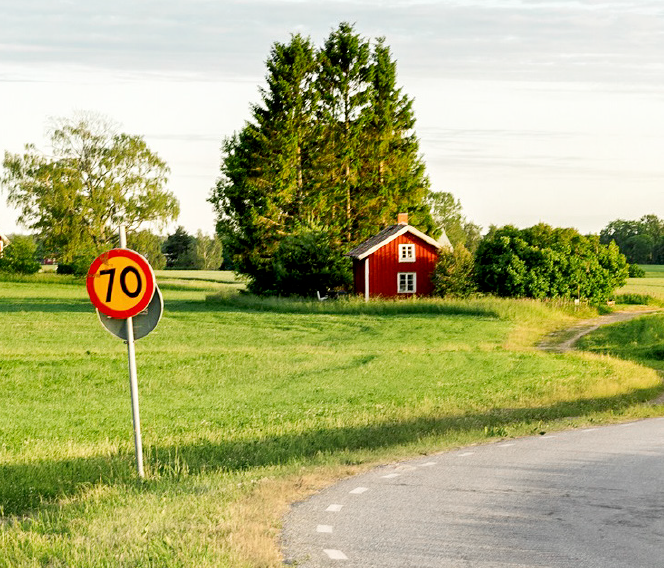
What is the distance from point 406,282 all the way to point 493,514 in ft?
191

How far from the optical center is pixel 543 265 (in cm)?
6500

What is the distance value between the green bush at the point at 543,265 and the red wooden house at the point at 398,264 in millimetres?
3516

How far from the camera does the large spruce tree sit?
72.8 meters

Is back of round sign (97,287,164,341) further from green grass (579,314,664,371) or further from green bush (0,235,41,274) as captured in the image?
green bush (0,235,41,274)

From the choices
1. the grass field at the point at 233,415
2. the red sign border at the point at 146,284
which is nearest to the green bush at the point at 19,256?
the grass field at the point at 233,415

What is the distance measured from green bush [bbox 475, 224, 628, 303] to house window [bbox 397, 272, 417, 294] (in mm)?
4199

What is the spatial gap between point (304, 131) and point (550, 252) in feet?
67.4

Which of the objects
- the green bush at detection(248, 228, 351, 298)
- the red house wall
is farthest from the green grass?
the green bush at detection(248, 228, 351, 298)

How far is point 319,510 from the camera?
387 inches

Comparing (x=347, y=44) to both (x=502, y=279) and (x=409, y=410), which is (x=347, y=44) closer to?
(x=502, y=279)

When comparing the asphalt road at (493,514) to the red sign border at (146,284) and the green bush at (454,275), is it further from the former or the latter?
the green bush at (454,275)

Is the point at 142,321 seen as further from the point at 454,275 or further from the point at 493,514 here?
the point at 454,275

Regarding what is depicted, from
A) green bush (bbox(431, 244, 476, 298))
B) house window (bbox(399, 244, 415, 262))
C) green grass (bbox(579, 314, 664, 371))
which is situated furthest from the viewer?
house window (bbox(399, 244, 415, 262))

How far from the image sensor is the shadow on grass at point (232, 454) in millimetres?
12914
